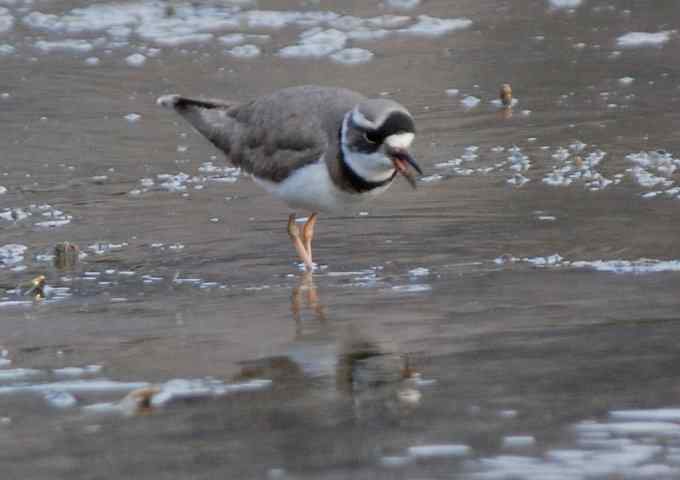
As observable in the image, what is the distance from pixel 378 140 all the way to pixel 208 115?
1569 mm

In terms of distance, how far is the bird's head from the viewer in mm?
6328

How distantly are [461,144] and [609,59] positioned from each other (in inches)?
110

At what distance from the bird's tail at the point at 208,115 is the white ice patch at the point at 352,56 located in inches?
150

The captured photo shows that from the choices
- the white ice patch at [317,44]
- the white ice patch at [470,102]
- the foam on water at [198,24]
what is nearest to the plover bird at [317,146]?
the white ice patch at [470,102]

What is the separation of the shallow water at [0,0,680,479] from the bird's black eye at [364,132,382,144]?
545 millimetres

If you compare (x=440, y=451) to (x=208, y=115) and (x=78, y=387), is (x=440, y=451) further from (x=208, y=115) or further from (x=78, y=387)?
(x=208, y=115)

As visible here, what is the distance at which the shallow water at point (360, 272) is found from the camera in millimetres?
4215

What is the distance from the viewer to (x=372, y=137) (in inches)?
253

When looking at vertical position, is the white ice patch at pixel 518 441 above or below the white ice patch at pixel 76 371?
below

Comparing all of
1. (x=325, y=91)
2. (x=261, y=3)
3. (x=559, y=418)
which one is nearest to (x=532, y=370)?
(x=559, y=418)

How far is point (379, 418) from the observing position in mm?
4379

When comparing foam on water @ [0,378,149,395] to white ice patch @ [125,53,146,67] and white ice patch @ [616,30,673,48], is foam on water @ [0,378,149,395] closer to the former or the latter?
white ice patch @ [125,53,146,67]

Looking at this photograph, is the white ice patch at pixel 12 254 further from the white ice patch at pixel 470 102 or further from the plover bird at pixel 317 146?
the white ice patch at pixel 470 102

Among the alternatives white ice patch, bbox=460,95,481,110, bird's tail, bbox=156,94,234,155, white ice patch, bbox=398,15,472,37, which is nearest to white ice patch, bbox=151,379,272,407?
bird's tail, bbox=156,94,234,155
